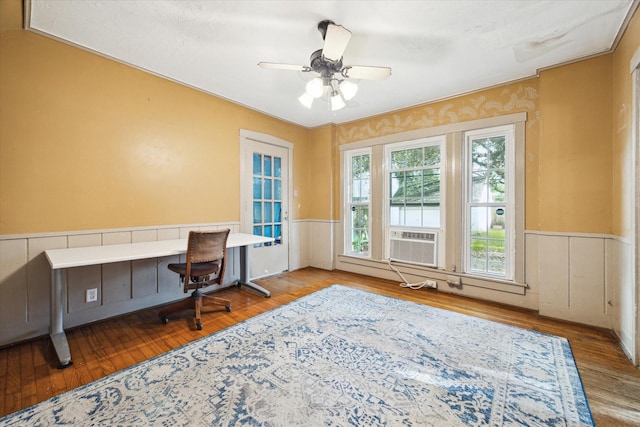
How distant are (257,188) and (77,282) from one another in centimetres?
233

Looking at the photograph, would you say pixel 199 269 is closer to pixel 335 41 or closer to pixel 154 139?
pixel 154 139

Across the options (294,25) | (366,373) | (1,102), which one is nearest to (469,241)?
(366,373)

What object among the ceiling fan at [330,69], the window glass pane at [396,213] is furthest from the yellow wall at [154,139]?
the ceiling fan at [330,69]

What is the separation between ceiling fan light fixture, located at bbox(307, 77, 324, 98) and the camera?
2.25 m

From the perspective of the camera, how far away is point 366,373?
1.78 m

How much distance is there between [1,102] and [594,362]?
497 cm

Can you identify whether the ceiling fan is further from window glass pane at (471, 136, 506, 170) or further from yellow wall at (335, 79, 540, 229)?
window glass pane at (471, 136, 506, 170)

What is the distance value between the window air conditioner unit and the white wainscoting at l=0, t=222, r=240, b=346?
2946 millimetres

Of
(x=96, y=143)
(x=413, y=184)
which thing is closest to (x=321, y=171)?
(x=413, y=184)

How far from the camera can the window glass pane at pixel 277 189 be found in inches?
172

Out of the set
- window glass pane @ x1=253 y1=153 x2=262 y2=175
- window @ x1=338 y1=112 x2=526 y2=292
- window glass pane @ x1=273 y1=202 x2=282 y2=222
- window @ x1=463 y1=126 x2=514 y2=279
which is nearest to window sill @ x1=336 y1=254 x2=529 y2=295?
window @ x1=338 y1=112 x2=526 y2=292

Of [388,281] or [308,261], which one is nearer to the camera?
[388,281]

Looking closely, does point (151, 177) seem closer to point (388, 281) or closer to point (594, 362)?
point (388, 281)

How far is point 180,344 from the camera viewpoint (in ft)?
7.14
